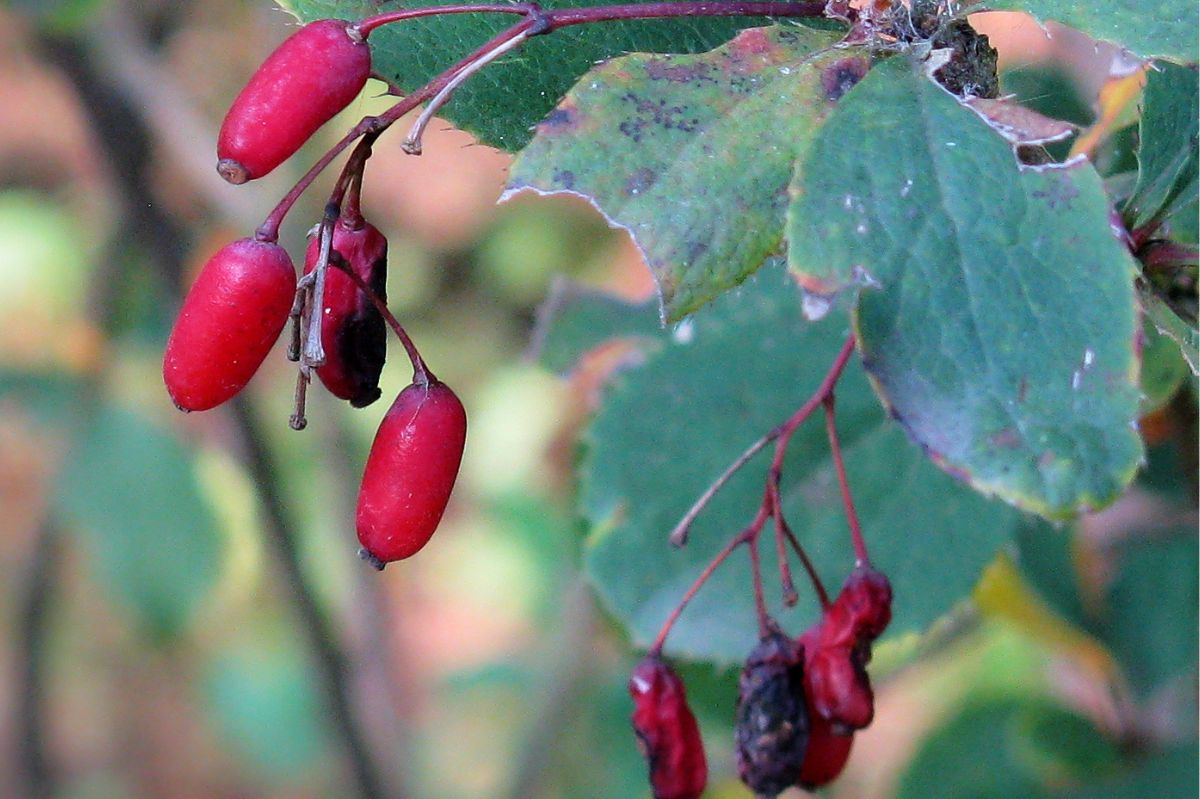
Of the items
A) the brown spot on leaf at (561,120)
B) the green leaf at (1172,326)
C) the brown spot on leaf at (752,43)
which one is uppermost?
the brown spot on leaf at (752,43)

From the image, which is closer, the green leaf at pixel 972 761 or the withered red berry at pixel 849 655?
the withered red berry at pixel 849 655

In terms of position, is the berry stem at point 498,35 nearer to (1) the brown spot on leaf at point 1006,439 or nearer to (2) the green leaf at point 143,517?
(1) the brown spot on leaf at point 1006,439

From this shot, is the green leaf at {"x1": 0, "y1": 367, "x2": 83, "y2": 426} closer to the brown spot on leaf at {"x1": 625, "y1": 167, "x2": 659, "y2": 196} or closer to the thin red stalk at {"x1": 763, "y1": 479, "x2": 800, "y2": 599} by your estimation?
the thin red stalk at {"x1": 763, "y1": 479, "x2": 800, "y2": 599}

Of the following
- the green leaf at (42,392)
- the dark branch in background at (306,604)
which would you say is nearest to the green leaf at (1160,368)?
the dark branch in background at (306,604)

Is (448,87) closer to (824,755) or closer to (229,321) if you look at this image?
(229,321)

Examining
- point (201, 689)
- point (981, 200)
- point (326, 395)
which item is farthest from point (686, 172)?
point (201, 689)

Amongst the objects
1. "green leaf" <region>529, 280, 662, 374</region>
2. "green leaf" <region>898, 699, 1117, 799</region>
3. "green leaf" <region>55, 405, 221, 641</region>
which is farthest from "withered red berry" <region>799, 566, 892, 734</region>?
"green leaf" <region>55, 405, 221, 641</region>

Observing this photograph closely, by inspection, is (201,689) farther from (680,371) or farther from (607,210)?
(607,210)
